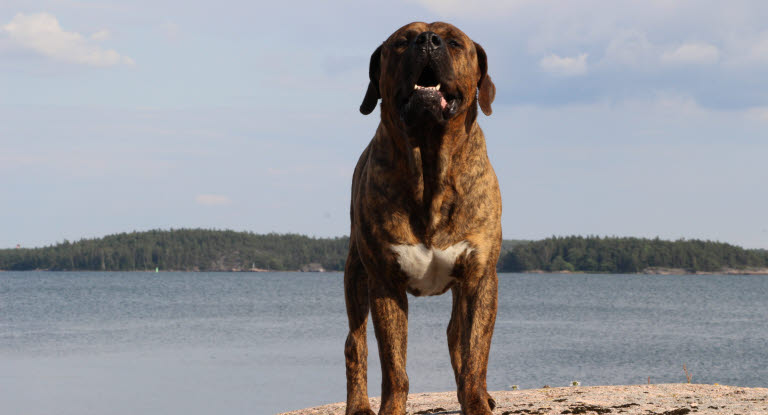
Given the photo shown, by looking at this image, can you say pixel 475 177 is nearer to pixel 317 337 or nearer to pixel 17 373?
pixel 17 373

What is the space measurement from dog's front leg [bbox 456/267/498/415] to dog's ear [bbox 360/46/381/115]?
1.51 m

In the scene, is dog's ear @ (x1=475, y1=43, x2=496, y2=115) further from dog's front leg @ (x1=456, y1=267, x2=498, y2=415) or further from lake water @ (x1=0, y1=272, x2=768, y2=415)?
lake water @ (x1=0, y1=272, x2=768, y2=415)

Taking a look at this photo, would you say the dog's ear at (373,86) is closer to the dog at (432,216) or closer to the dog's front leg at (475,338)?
the dog at (432,216)

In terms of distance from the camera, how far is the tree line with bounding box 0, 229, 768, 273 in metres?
171

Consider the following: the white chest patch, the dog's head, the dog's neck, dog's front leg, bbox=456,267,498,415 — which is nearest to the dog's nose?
the dog's head

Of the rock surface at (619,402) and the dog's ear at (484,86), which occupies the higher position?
the dog's ear at (484,86)

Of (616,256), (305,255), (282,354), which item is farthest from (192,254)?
(282,354)

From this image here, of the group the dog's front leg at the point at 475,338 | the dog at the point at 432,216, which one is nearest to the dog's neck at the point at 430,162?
the dog at the point at 432,216

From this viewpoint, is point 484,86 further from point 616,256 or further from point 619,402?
point 616,256

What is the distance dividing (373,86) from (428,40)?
0.97 metres

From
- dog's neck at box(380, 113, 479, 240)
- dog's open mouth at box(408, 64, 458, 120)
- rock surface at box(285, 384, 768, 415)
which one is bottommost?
rock surface at box(285, 384, 768, 415)

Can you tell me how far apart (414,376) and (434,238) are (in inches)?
793

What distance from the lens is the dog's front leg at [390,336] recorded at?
5.57 meters

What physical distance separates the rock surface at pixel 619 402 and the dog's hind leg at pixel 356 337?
1.15m
